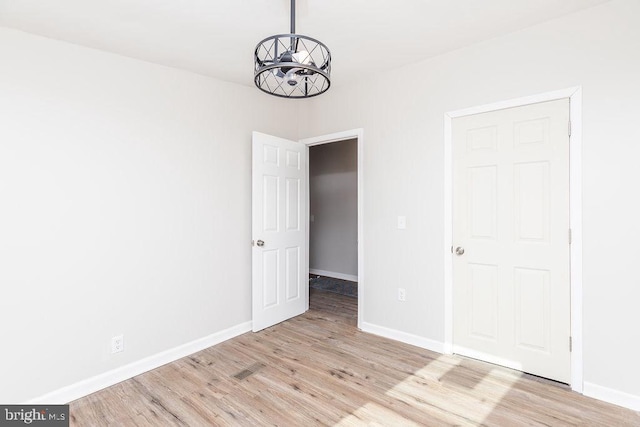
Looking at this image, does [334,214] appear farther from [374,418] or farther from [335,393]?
[374,418]

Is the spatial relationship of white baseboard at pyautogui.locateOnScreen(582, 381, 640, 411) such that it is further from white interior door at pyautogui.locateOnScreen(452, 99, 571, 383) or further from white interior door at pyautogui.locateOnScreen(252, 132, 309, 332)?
white interior door at pyautogui.locateOnScreen(252, 132, 309, 332)

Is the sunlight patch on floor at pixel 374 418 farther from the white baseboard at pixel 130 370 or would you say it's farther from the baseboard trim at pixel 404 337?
the white baseboard at pixel 130 370

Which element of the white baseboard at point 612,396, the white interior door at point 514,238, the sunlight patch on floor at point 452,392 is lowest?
the sunlight patch on floor at point 452,392

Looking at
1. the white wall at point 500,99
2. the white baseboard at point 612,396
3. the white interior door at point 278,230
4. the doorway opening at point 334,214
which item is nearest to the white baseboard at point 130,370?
the white interior door at point 278,230

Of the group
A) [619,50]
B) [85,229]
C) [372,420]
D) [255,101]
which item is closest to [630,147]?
[619,50]

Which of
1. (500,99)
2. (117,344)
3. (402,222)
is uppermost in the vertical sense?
(500,99)

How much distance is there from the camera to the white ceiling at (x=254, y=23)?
6.61ft

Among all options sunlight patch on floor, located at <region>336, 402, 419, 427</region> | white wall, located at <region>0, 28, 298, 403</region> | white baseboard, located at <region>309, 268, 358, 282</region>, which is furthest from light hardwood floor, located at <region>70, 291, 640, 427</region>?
white baseboard, located at <region>309, 268, 358, 282</region>

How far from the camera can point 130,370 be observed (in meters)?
2.54

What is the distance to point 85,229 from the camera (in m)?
2.36

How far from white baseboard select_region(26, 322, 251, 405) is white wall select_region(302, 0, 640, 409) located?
59.9 inches

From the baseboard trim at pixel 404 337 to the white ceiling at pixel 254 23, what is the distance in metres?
2.53

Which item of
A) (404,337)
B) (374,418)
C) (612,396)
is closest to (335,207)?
(404,337)

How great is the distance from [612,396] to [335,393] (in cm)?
179
